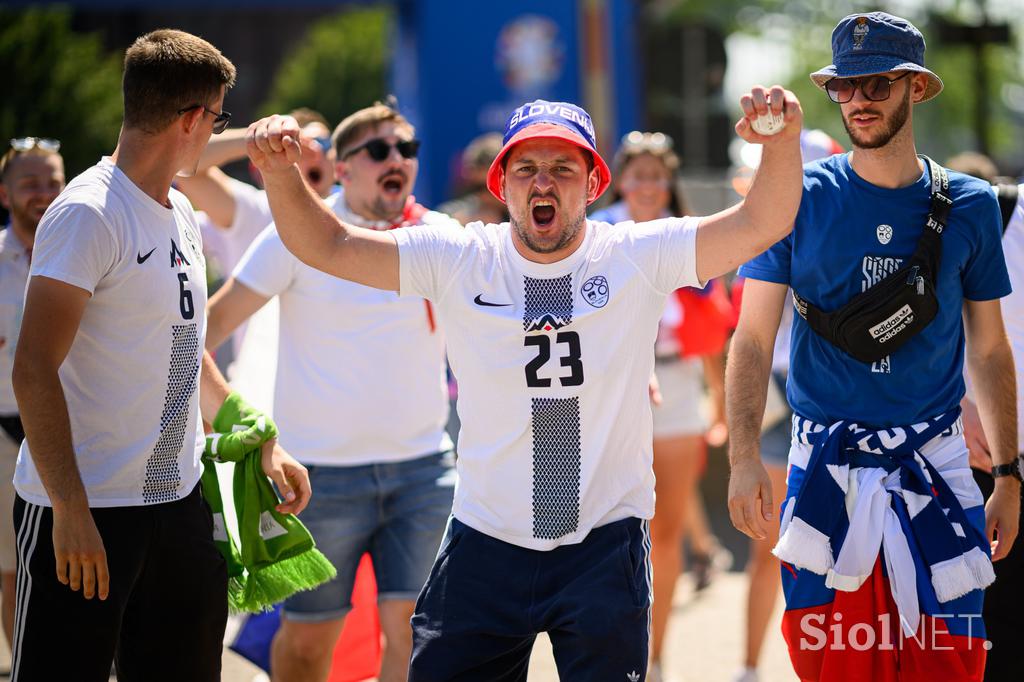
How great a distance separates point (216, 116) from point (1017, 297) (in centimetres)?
281

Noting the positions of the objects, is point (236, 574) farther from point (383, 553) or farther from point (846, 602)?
point (846, 602)

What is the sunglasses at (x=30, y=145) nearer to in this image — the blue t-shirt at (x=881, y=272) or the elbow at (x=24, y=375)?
the elbow at (x=24, y=375)

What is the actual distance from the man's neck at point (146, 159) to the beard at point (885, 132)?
2004 mm

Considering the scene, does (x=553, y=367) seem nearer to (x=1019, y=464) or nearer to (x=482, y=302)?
(x=482, y=302)

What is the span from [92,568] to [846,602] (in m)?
2.10

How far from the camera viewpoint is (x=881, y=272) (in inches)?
156

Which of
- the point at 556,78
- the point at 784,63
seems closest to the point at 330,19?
the point at 784,63

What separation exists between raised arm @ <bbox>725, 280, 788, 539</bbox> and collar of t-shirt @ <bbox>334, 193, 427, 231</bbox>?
162 centimetres

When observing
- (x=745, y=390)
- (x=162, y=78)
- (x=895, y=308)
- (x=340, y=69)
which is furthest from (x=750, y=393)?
(x=340, y=69)

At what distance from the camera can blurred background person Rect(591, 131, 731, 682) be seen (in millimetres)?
6461

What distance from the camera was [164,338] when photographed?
381 centimetres

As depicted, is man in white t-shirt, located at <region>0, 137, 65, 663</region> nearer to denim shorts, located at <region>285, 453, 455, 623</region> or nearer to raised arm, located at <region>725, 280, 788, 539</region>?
denim shorts, located at <region>285, 453, 455, 623</region>

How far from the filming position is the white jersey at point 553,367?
3.71m

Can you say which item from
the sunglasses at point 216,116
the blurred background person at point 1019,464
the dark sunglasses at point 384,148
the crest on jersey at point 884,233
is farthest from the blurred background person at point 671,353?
the sunglasses at point 216,116
